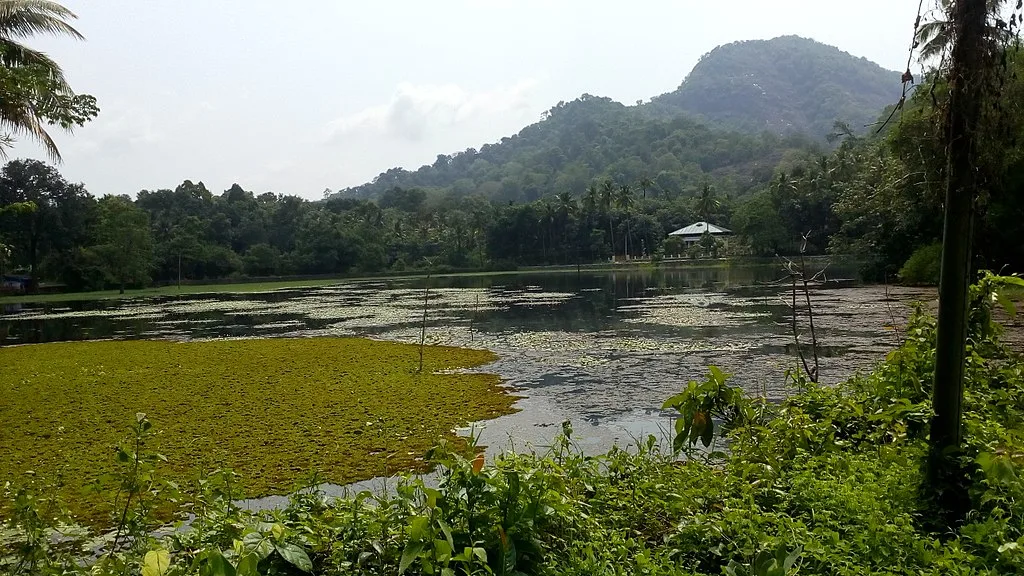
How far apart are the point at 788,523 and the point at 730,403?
3.77 ft

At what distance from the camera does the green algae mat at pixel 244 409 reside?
657cm

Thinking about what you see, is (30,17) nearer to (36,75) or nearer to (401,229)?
(36,75)

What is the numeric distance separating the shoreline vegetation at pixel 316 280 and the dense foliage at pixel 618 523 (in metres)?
43.6

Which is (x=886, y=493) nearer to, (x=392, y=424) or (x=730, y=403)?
(x=730, y=403)

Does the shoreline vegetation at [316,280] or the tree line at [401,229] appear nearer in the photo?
the tree line at [401,229]

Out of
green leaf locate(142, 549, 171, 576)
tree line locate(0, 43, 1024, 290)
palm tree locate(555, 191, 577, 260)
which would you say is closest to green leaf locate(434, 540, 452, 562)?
green leaf locate(142, 549, 171, 576)

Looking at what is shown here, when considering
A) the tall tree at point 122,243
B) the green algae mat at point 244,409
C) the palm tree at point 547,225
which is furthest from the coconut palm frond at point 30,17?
the palm tree at point 547,225

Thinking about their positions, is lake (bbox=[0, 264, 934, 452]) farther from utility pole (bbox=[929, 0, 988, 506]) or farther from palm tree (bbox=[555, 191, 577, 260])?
palm tree (bbox=[555, 191, 577, 260])

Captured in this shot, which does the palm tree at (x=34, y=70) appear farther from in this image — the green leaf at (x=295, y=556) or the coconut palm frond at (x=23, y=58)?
the green leaf at (x=295, y=556)

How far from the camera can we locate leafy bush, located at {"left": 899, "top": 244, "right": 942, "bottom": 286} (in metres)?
23.5

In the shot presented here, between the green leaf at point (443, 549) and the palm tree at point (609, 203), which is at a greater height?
the palm tree at point (609, 203)

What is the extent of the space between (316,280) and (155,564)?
65.8 meters

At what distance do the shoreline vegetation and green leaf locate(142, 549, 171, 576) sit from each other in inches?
1754

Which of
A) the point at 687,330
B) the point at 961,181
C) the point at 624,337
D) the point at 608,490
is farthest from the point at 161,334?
the point at 961,181
